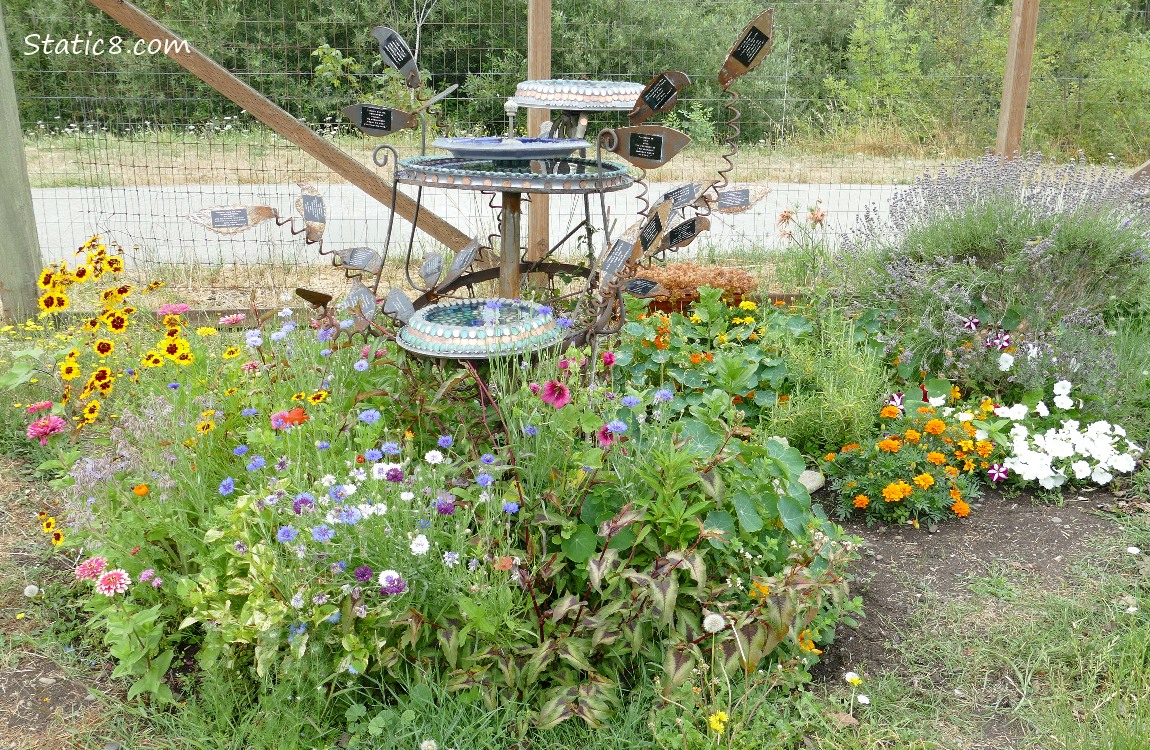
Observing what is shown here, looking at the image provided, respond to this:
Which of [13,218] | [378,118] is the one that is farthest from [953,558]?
[13,218]

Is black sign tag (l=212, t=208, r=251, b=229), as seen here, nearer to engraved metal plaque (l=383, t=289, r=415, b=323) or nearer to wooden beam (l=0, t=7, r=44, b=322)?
engraved metal plaque (l=383, t=289, r=415, b=323)

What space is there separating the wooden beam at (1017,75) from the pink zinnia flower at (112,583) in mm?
4731

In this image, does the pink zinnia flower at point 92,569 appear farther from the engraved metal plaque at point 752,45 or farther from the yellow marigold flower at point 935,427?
the yellow marigold flower at point 935,427

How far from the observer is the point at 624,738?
211cm

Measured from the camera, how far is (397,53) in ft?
10.8

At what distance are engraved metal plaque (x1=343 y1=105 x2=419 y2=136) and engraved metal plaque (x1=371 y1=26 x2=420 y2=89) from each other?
0.59ft

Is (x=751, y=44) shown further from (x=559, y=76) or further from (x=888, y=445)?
(x=559, y=76)

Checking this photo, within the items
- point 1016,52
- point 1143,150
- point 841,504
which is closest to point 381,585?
point 841,504

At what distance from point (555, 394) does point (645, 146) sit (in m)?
0.86

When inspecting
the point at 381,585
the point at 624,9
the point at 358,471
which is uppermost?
the point at 624,9

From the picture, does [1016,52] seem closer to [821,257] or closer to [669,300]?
[821,257]

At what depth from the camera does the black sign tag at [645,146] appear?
8.92 feet

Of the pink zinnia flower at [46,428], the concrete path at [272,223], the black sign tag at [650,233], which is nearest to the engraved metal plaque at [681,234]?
the black sign tag at [650,233]

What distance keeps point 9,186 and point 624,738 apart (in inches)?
161
